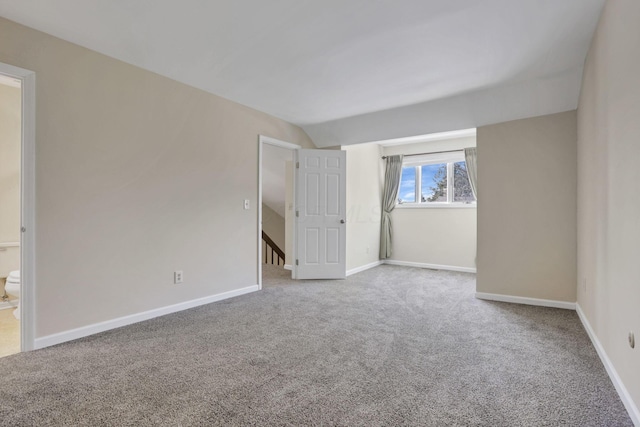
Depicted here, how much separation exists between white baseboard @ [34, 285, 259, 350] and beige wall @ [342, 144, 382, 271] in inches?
97.7

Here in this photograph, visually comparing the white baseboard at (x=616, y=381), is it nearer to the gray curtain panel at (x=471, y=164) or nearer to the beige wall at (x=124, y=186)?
the gray curtain panel at (x=471, y=164)

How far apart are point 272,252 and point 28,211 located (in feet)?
15.7

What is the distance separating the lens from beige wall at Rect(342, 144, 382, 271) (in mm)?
5688

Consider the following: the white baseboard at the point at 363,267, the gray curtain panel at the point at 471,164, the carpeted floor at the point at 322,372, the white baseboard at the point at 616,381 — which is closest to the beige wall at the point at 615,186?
the white baseboard at the point at 616,381

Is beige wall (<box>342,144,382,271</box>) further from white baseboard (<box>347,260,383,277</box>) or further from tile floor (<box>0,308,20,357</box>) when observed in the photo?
tile floor (<box>0,308,20,357</box>)

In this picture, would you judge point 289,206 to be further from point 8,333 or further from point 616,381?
point 616,381

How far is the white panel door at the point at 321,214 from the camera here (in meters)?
5.05

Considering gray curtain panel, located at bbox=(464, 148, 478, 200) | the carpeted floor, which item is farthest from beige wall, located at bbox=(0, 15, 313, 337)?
gray curtain panel, located at bbox=(464, 148, 478, 200)

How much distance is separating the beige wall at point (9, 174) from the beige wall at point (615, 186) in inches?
216

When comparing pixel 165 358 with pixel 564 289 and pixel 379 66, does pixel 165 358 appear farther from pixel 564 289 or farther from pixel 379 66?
pixel 564 289

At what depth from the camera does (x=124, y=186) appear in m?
3.00

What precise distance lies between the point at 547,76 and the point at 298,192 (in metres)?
3.35

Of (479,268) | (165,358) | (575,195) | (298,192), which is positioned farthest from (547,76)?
(165,358)

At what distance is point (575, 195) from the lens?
11.5 ft
